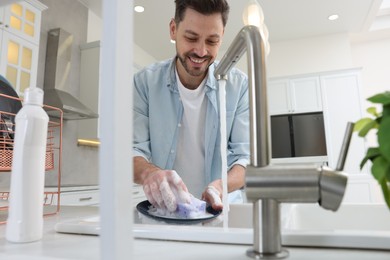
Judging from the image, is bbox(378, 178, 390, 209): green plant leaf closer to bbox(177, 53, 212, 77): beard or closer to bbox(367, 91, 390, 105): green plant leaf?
bbox(367, 91, 390, 105): green plant leaf

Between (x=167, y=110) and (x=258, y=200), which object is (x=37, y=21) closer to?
(x=167, y=110)

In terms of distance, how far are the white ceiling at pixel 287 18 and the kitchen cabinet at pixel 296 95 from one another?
654mm

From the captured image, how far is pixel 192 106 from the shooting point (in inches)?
56.4

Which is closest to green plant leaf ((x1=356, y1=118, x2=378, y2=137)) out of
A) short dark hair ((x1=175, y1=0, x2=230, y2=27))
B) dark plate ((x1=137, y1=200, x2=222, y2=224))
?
dark plate ((x1=137, y1=200, x2=222, y2=224))

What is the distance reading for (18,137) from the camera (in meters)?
0.42

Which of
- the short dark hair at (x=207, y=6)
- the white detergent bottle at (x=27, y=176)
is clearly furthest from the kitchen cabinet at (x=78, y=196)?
the white detergent bottle at (x=27, y=176)

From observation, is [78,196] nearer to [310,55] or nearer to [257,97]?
[257,97]

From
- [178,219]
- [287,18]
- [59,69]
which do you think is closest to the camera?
[178,219]

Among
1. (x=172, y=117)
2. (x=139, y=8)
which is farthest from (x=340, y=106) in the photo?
(x=172, y=117)

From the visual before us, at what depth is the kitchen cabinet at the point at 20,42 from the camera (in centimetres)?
226

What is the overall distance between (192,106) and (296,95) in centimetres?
287

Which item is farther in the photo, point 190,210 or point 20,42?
point 20,42

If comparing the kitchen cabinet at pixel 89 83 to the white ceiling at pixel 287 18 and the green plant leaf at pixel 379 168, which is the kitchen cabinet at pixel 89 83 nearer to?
the white ceiling at pixel 287 18

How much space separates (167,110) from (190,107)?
11cm
